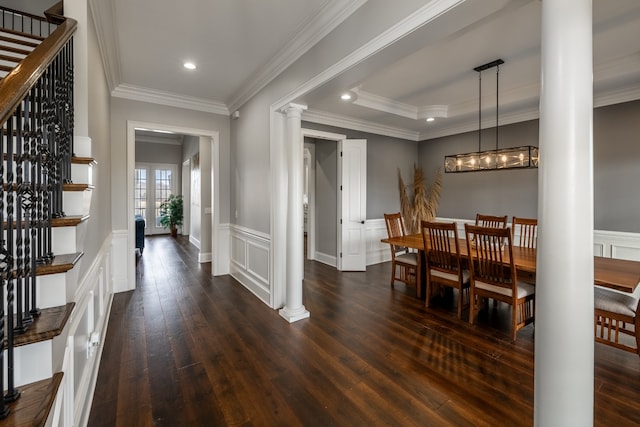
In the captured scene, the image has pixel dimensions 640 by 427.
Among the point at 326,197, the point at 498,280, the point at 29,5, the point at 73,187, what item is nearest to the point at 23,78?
the point at 73,187

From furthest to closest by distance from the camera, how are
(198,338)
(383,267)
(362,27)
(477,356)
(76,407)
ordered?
(383,267) < (198,338) < (477,356) < (362,27) < (76,407)

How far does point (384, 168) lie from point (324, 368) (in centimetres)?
434

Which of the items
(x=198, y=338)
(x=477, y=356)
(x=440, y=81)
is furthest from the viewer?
(x=440, y=81)

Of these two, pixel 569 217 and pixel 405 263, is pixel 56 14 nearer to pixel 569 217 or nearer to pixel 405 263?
pixel 569 217

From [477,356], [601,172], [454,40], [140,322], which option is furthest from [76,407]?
[601,172]

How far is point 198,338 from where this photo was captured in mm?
2746

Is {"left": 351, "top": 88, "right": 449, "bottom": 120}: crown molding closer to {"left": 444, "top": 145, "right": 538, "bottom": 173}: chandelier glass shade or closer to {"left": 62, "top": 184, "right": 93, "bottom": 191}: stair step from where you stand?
{"left": 444, "top": 145, "right": 538, "bottom": 173}: chandelier glass shade

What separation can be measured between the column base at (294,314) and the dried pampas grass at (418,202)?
3491 mm

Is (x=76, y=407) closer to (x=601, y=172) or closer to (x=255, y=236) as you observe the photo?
(x=255, y=236)

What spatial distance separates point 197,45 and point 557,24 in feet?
9.92

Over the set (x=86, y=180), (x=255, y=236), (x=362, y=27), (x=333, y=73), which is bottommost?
(x=255, y=236)

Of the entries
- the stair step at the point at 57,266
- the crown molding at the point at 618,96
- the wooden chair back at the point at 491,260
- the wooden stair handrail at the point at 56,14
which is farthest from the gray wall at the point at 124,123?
the crown molding at the point at 618,96

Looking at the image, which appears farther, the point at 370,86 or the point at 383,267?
the point at 383,267

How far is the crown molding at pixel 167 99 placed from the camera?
13.1 ft
